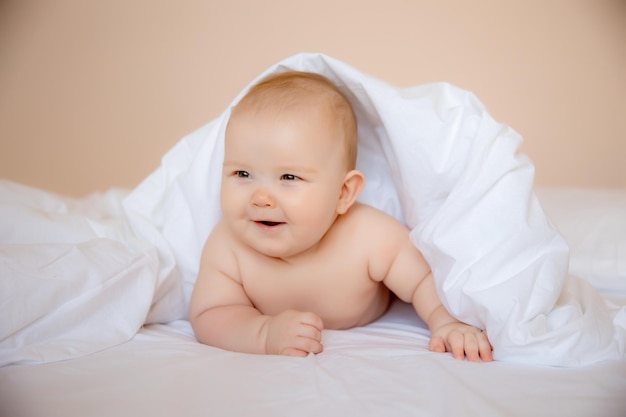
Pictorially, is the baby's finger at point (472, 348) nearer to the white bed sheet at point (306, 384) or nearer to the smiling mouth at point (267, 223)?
the white bed sheet at point (306, 384)

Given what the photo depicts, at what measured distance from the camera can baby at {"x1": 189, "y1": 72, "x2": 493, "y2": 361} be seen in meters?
1.09

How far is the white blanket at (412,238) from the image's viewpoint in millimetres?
991

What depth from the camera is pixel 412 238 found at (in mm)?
1147

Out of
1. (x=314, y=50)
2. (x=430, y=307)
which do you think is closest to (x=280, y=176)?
(x=430, y=307)

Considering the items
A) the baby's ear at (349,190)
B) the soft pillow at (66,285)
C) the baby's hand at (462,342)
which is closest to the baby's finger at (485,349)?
the baby's hand at (462,342)

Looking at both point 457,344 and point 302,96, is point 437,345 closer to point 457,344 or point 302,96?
point 457,344

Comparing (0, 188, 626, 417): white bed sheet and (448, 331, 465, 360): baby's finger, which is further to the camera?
(448, 331, 465, 360): baby's finger

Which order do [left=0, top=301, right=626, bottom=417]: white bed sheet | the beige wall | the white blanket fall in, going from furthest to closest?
the beige wall, the white blanket, [left=0, top=301, right=626, bottom=417]: white bed sheet

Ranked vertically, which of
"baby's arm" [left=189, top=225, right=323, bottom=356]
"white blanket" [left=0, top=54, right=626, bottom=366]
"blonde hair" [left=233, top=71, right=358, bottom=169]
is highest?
"blonde hair" [left=233, top=71, right=358, bottom=169]

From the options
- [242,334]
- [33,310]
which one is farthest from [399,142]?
[33,310]

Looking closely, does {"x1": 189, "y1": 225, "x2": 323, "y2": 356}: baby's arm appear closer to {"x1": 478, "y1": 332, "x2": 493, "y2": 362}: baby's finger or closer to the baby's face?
the baby's face

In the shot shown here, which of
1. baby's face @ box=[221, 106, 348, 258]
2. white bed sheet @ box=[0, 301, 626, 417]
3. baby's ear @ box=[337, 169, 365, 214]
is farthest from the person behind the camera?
baby's ear @ box=[337, 169, 365, 214]

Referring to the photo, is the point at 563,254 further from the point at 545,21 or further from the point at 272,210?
the point at 545,21

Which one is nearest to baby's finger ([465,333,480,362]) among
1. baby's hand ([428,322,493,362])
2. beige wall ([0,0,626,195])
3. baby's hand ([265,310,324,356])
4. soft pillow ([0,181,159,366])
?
baby's hand ([428,322,493,362])
